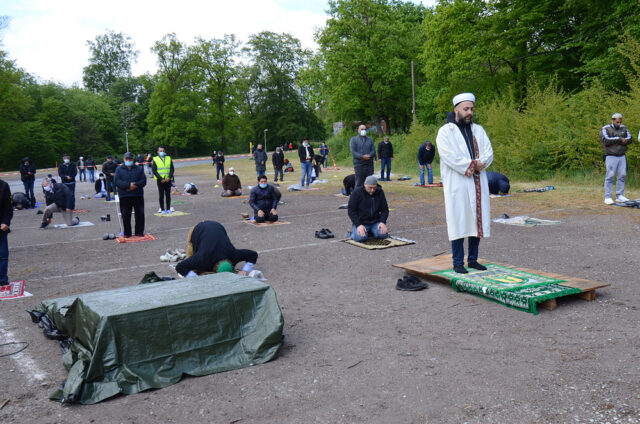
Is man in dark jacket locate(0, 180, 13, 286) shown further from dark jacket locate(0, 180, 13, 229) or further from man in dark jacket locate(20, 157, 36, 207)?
man in dark jacket locate(20, 157, 36, 207)

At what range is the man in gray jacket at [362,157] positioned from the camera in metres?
14.0

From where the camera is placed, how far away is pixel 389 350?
4863mm

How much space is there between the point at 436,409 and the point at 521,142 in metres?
20.0

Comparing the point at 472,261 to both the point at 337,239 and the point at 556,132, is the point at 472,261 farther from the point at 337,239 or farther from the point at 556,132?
the point at 556,132

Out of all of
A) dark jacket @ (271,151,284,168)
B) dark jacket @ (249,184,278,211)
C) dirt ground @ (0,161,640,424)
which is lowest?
dirt ground @ (0,161,640,424)

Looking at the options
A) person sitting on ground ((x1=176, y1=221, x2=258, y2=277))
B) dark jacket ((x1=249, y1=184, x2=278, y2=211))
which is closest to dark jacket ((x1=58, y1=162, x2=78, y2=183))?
dark jacket ((x1=249, y1=184, x2=278, y2=211))

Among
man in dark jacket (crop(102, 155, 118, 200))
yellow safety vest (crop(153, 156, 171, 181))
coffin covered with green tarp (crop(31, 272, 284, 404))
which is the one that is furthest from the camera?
man in dark jacket (crop(102, 155, 118, 200))

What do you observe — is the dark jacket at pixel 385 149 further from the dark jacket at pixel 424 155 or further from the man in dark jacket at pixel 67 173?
the man in dark jacket at pixel 67 173

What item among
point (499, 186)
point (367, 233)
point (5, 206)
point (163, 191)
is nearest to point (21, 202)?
Answer: point (163, 191)

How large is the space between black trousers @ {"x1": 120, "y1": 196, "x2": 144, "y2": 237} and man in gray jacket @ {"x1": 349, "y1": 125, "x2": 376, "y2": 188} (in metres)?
5.46

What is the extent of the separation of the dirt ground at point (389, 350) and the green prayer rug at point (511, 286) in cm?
15

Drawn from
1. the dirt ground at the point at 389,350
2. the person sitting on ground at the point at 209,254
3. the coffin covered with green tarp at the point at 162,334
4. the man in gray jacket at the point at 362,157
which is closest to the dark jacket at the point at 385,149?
the man in gray jacket at the point at 362,157

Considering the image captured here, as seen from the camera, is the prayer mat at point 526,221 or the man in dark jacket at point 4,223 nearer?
the man in dark jacket at point 4,223

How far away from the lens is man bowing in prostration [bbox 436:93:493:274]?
6.63m
